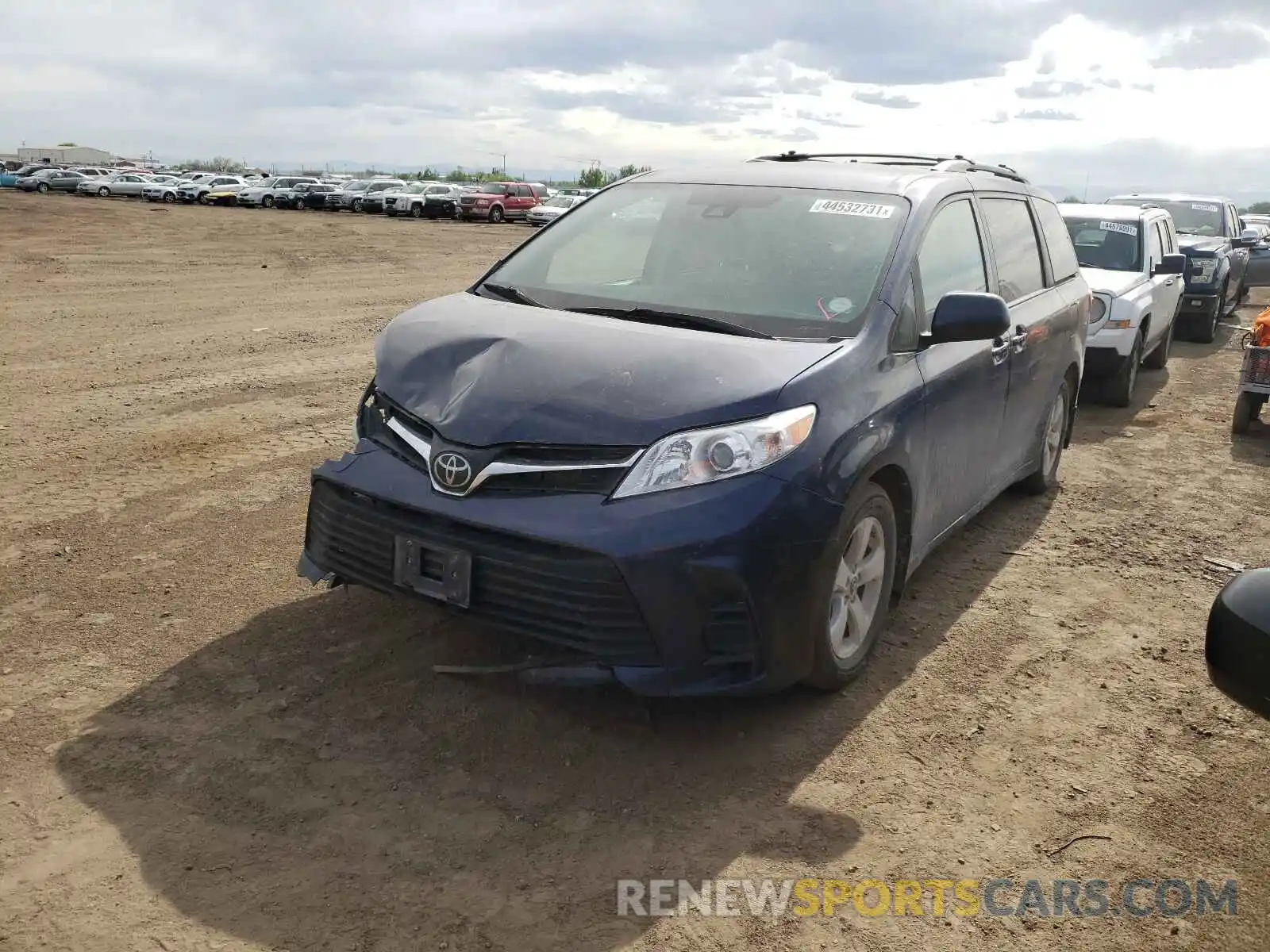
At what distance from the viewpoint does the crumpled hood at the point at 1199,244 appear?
48.2 ft

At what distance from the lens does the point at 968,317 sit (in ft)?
13.9

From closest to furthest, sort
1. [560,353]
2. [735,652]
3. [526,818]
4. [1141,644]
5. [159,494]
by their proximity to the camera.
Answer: [526,818] → [735,652] → [560,353] → [1141,644] → [159,494]

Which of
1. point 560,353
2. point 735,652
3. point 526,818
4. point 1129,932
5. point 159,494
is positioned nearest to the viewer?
point 1129,932

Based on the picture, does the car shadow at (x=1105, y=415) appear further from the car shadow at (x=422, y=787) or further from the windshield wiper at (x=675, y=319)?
the windshield wiper at (x=675, y=319)

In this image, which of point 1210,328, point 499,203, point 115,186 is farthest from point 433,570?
point 115,186

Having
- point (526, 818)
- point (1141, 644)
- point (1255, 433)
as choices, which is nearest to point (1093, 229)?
point (1255, 433)

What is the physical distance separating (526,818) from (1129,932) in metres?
1.62

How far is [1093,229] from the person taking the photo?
36.7 feet

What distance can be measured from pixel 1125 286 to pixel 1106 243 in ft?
3.90

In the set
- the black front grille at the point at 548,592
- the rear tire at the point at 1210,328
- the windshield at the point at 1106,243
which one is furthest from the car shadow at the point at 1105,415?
the black front grille at the point at 548,592

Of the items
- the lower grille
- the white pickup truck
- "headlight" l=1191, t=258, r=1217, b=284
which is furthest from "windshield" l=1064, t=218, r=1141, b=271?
the lower grille

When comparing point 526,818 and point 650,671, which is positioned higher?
point 650,671

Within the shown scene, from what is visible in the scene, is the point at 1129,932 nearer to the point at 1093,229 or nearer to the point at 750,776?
the point at 750,776

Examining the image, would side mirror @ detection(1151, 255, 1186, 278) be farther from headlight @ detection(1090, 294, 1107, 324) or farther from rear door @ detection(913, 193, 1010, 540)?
rear door @ detection(913, 193, 1010, 540)
